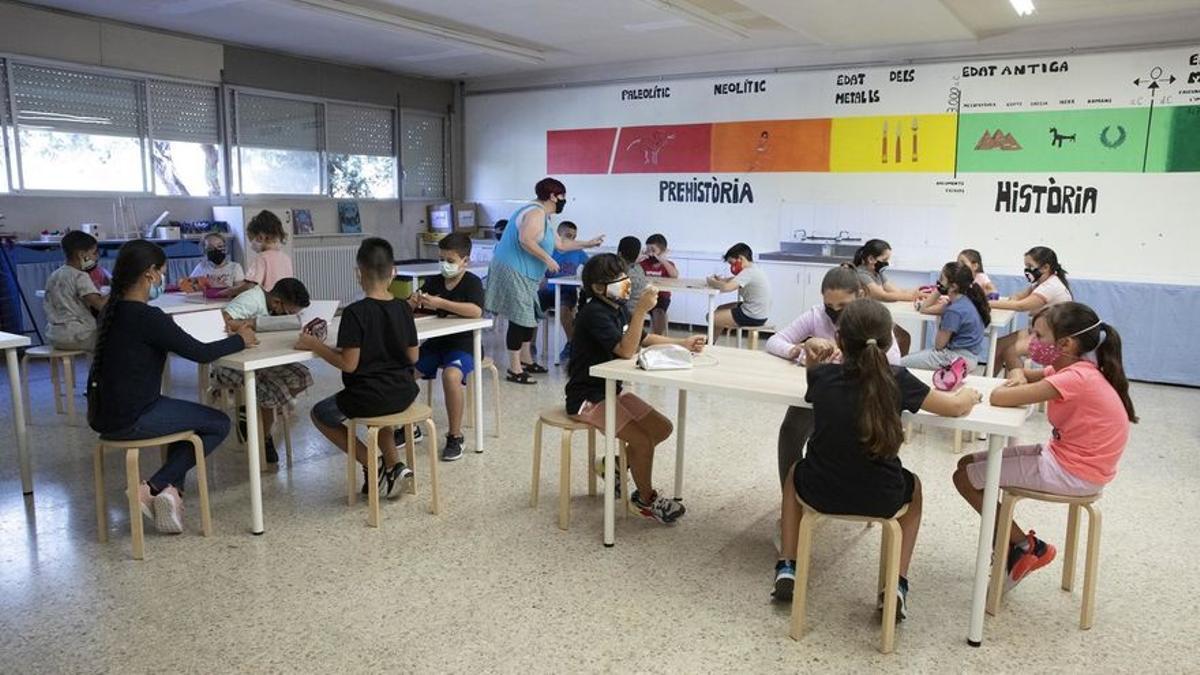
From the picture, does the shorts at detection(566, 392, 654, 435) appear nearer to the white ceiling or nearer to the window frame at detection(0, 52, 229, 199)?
the white ceiling

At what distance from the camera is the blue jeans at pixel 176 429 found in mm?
3207

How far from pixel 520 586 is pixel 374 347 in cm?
120

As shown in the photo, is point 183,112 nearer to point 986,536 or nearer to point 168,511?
point 168,511

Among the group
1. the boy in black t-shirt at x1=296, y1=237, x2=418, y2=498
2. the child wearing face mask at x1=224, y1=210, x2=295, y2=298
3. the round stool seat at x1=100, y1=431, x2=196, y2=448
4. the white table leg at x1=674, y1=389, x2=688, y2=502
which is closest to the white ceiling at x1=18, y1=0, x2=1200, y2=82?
the child wearing face mask at x1=224, y1=210, x2=295, y2=298

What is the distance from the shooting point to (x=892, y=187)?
25.8 ft

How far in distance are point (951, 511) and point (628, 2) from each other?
4437mm

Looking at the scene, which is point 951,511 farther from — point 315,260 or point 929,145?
point 315,260

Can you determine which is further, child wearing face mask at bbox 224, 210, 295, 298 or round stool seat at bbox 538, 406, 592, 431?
child wearing face mask at bbox 224, 210, 295, 298

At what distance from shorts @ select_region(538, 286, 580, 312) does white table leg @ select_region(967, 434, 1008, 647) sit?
472 centimetres

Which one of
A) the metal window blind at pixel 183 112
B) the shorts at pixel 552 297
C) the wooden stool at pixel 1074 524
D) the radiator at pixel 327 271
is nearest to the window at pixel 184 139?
the metal window blind at pixel 183 112

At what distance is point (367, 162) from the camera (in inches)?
392

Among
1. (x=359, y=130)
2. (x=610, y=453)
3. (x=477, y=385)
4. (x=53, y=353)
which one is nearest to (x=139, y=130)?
(x=359, y=130)

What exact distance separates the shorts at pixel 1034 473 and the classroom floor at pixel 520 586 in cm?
47

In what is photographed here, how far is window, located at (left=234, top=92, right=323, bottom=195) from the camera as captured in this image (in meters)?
8.57
